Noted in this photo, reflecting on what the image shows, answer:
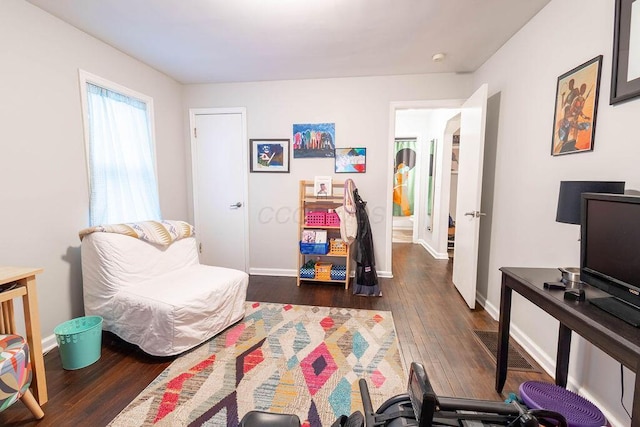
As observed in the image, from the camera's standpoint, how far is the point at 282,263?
3467 millimetres

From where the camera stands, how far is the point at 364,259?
2898 millimetres

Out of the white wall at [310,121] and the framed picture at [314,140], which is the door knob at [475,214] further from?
the framed picture at [314,140]

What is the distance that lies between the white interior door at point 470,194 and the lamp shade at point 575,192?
1058 millimetres

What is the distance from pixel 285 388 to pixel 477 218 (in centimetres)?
209

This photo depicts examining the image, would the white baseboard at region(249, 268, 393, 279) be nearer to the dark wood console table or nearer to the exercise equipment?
the dark wood console table

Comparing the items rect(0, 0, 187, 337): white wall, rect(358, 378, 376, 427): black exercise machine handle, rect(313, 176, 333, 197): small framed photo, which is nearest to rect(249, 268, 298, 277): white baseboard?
rect(313, 176, 333, 197): small framed photo

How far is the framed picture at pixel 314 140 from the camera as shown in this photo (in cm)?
323

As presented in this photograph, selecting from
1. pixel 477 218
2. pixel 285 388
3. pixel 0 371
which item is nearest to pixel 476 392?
pixel 285 388

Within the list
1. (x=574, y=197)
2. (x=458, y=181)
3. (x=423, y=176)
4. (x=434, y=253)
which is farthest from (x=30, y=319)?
(x=423, y=176)

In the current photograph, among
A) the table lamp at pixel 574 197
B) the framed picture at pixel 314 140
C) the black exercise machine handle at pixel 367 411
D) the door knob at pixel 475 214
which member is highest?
the framed picture at pixel 314 140

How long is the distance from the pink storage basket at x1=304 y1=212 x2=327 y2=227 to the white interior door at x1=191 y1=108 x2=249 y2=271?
0.86 meters

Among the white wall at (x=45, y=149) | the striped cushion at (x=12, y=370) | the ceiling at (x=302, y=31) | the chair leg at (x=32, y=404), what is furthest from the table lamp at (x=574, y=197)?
the white wall at (x=45, y=149)

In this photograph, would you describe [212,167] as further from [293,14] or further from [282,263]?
[293,14]

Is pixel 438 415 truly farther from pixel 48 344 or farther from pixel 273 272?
pixel 273 272
